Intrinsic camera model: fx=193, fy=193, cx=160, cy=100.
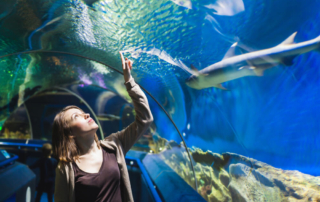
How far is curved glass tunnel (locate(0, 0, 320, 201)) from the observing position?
1261 millimetres

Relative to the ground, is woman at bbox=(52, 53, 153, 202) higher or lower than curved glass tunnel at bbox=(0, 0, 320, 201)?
lower

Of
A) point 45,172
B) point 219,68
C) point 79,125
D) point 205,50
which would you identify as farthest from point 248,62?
point 45,172

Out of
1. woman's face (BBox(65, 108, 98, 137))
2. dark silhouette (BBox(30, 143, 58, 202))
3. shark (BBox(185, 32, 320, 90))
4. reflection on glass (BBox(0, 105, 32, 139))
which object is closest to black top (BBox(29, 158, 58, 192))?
dark silhouette (BBox(30, 143, 58, 202))

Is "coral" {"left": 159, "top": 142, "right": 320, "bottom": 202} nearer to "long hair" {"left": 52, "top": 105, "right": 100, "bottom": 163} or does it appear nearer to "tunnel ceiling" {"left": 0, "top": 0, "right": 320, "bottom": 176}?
"tunnel ceiling" {"left": 0, "top": 0, "right": 320, "bottom": 176}

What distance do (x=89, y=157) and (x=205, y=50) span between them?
1442mm

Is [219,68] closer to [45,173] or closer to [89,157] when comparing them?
[89,157]

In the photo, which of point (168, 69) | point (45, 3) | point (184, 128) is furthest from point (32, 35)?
point (184, 128)

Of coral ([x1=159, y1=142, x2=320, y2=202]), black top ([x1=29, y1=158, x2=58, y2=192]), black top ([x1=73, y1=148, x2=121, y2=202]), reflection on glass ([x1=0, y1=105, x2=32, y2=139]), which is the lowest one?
reflection on glass ([x1=0, y1=105, x2=32, y2=139])

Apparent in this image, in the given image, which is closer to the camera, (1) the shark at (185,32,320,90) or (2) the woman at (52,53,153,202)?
(2) the woman at (52,53,153,202)

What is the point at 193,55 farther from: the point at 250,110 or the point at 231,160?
the point at 231,160

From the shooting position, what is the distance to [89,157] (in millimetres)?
1132

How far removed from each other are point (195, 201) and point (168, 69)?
1.59 meters

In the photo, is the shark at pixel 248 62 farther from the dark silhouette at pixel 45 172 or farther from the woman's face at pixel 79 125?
the dark silhouette at pixel 45 172

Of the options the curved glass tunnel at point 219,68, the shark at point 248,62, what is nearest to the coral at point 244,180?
the curved glass tunnel at point 219,68
